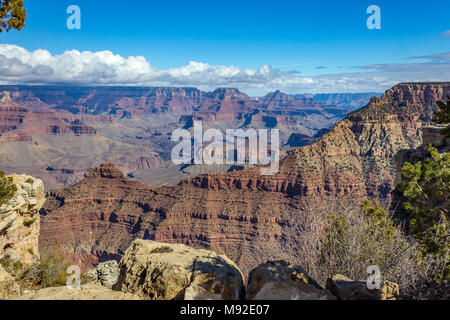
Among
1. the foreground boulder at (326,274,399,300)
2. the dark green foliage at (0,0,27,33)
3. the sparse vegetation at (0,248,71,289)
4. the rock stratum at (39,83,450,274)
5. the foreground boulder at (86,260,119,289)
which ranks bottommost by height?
the rock stratum at (39,83,450,274)

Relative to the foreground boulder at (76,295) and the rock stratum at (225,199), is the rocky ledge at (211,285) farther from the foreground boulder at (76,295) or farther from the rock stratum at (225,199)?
the rock stratum at (225,199)

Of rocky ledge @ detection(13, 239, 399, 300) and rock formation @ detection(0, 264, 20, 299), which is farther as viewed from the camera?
rock formation @ detection(0, 264, 20, 299)

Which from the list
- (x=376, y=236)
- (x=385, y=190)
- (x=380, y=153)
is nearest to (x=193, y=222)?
(x=385, y=190)

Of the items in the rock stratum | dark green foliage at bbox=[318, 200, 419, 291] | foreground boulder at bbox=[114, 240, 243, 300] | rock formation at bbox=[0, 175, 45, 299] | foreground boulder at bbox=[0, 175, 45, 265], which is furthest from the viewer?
the rock stratum

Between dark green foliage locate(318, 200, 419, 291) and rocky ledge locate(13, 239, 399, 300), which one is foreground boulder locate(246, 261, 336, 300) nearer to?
rocky ledge locate(13, 239, 399, 300)

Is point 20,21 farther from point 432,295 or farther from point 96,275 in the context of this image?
point 432,295

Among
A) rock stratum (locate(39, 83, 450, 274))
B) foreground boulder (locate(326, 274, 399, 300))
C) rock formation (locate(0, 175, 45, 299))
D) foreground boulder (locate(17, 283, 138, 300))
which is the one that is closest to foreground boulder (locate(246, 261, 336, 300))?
foreground boulder (locate(326, 274, 399, 300))

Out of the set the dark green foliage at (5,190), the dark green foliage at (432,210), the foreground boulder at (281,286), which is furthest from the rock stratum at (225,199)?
the foreground boulder at (281,286)
